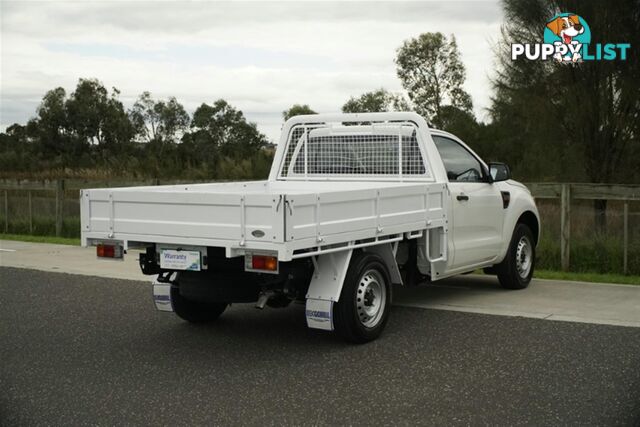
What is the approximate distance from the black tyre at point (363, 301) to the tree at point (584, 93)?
1696cm

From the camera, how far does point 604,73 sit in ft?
74.7

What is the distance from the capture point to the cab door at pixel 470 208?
8.93m

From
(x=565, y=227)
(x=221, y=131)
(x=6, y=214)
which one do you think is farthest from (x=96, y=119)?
(x=565, y=227)

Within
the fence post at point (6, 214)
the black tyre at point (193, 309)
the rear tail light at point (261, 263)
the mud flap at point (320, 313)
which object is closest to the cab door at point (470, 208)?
the mud flap at point (320, 313)

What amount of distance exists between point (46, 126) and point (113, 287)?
39506mm

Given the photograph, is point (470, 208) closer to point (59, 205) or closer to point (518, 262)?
point (518, 262)

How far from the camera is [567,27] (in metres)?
23.1

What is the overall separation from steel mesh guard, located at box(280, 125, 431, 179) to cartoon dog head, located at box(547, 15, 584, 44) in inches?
610

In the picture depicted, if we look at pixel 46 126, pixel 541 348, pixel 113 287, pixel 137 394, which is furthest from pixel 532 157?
pixel 46 126

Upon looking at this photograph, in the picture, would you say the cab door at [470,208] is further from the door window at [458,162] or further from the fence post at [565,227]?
the fence post at [565,227]

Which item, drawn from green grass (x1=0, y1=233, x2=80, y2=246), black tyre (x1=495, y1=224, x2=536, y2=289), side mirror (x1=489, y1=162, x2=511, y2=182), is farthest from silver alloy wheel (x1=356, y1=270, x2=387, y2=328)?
green grass (x1=0, y1=233, x2=80, y2=246)

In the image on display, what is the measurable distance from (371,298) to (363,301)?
0.72 ft

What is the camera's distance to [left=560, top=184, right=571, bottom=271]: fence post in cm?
1205

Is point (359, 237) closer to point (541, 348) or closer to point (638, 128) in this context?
point (541, 348)
